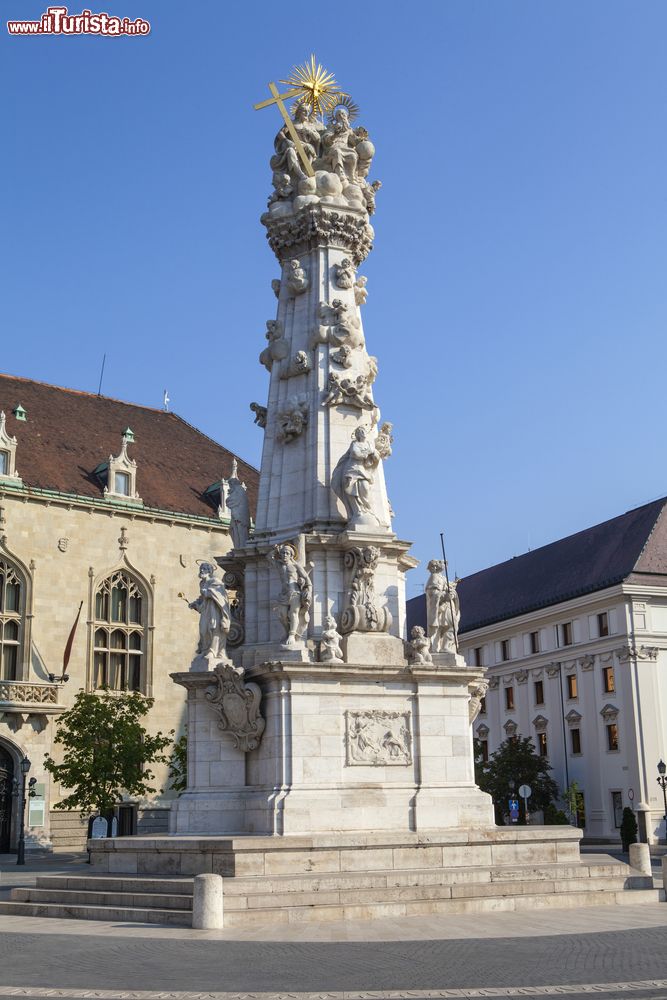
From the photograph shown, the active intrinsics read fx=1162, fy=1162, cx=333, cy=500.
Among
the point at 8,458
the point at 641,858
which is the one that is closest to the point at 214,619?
the point at 641,858

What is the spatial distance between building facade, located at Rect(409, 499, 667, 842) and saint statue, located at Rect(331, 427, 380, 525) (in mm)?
33050

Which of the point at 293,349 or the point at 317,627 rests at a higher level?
the point at 293,349

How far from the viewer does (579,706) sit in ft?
192

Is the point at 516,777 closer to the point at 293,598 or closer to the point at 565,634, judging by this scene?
the point at 565,634

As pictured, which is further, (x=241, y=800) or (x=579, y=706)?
(x=579, y=706)

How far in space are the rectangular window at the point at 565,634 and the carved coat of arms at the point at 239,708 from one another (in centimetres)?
4229

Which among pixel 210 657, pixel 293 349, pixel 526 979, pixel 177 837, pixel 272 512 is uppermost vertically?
pixel 293 349

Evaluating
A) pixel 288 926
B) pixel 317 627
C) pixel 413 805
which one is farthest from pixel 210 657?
pixel 288 926

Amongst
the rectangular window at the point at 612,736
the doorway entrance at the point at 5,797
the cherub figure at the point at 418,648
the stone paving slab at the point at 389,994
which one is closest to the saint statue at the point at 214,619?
the cherub figure at the point at 418,648

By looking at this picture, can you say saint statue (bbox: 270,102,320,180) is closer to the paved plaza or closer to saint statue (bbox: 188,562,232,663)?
saint statue (bbox: 188,562,232,663)

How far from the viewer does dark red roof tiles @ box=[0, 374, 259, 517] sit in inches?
1950

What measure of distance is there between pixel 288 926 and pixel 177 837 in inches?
171

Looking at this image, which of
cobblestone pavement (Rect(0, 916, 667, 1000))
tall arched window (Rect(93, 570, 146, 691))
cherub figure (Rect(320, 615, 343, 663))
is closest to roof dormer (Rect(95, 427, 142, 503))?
tall arched window (Rect(93, 570, 146, 691))

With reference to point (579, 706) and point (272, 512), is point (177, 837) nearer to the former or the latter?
point (272, 512)
